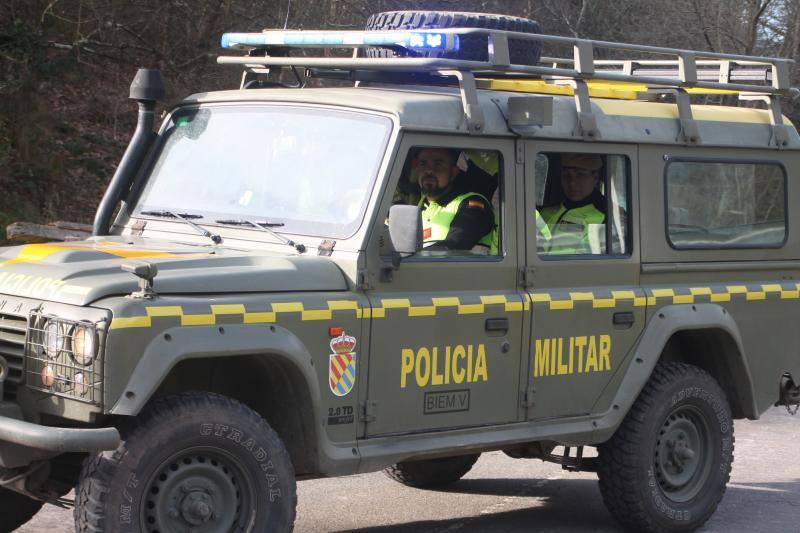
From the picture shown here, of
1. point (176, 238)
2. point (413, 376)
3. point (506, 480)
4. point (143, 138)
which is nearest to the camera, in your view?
point (413, 376)

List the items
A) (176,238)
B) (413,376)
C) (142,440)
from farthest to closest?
(176,238) → (413,376) → (142,440)

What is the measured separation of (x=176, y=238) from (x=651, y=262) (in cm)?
254

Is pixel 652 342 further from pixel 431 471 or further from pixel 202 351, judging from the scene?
pixel 202 351

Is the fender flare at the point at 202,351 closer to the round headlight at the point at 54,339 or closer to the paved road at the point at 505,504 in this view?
the round headlight at the point at 54,339

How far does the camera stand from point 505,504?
7.19 m

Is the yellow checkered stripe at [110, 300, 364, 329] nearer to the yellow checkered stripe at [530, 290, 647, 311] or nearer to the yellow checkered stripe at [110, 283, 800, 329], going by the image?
the yellow checkered stripe at [110, 283, 800, 329]

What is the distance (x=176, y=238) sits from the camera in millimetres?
5770

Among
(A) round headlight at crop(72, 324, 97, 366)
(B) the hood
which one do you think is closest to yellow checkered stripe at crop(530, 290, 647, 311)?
(B) the hood

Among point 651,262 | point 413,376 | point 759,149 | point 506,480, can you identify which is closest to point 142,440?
point 413,376

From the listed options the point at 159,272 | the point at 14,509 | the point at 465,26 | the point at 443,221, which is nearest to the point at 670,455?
the point at 443,221

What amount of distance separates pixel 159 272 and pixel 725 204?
3597mm

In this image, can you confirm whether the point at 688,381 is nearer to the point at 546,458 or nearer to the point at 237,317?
the point at 546,458

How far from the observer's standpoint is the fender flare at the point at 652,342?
247 inches

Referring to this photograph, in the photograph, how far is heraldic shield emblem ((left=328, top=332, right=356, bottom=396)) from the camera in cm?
511
